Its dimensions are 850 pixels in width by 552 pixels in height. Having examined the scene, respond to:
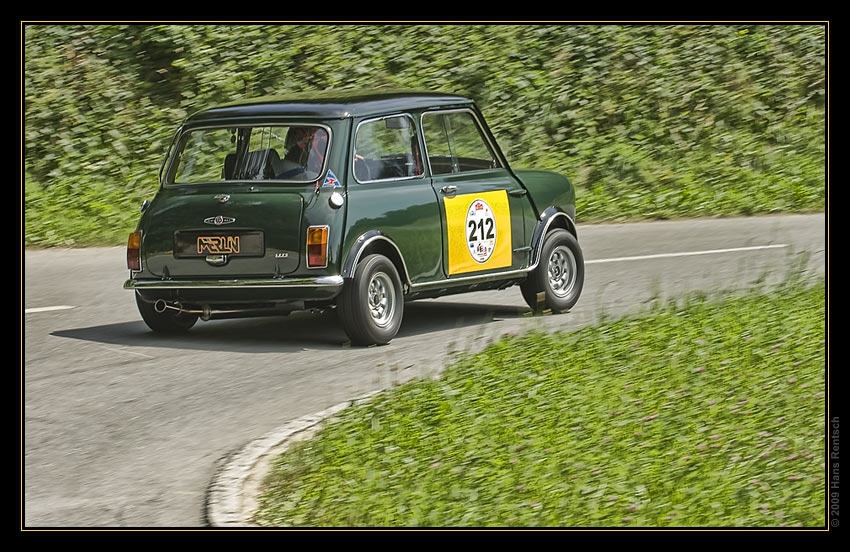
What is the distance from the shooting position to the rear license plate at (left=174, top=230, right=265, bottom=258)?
10.2m

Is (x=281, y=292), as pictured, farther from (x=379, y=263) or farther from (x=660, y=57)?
(x=660, y=57)

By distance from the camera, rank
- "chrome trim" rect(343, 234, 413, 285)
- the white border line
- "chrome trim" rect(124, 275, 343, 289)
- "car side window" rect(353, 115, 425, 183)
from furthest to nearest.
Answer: the white border line < "car side window" rect(353, 115, 425, 183) < "chrome trim" rect(343, 234, 413, 285) < "chrome trim" rect(124, 275, 343, 289)

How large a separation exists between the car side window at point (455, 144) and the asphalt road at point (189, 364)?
1.33m

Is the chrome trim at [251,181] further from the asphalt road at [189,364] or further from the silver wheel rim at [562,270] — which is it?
the silver wheel rim at [562,270]

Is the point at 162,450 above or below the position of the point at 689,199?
below

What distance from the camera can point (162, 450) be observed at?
7.85m

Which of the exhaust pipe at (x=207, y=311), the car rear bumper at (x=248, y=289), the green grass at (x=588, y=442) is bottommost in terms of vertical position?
the green grass at (x=588, y=442)

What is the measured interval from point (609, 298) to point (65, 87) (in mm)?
10776

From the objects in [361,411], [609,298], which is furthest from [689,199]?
[361,411]

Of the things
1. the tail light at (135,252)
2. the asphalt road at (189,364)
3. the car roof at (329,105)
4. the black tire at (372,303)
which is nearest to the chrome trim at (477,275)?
the black tire at (372,303)

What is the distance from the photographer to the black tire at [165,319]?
11062 mm

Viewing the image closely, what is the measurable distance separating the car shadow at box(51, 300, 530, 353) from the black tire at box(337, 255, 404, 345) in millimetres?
273

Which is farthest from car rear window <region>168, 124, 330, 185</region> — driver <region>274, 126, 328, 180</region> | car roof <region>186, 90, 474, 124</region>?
car roof <region>186, 90, 474, 124</region>

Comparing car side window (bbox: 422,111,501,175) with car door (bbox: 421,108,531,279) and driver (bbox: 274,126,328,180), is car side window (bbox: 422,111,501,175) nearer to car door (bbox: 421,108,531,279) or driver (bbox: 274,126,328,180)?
car door (bbox: 421,108,531,279)
